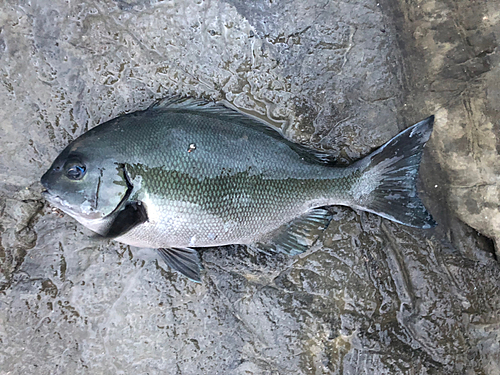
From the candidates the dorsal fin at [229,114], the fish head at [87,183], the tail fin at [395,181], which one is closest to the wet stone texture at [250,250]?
the dorsal fin at [229,114]

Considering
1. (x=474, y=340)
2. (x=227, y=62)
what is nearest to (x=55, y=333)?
(x=227, y=62)

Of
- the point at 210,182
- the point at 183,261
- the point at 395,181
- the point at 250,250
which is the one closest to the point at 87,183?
the point at 210,182

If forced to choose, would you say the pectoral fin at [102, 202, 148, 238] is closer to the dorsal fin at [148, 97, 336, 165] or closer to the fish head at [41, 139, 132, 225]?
the fish head at [41, 139, 132, 225]

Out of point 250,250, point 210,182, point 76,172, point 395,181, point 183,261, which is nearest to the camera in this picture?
point 76,172

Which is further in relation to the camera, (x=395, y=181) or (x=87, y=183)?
(x=395, y=181)

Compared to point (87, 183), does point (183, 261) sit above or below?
below

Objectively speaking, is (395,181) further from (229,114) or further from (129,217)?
(129,217)

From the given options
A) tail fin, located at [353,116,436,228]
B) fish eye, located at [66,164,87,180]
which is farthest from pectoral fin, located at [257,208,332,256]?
fish eye, located at [66,164,87,180]

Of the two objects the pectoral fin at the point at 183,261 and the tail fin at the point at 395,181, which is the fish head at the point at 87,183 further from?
the tail fin at the point at 395,181
